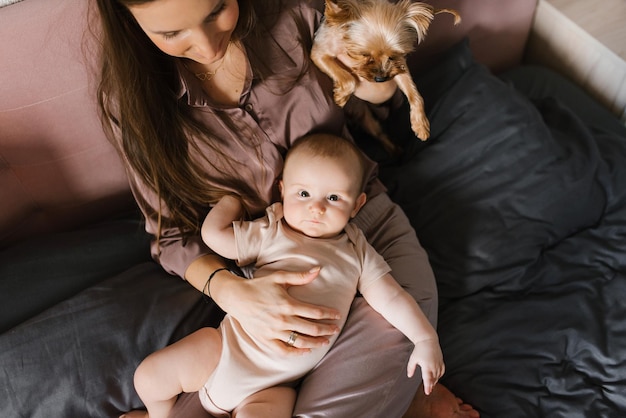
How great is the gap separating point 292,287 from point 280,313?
3.2 inches

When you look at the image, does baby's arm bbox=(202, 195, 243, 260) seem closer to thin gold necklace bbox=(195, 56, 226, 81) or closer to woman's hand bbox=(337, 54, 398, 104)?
thin gold necklace bbox=(195, 56, 226, 81)

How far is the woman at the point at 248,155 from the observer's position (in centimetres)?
107

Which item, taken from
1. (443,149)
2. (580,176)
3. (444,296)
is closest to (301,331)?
(444,296)

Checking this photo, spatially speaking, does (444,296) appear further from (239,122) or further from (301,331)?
(239,122)

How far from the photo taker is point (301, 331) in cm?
110

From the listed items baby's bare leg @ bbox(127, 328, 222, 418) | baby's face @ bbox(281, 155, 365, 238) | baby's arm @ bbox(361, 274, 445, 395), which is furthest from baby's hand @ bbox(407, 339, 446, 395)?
baby's bare leg @ bbox(127, 328, 222, 418)

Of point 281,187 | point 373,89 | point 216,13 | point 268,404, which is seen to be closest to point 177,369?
point 268,404

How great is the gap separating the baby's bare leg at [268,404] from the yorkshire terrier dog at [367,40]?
693mm

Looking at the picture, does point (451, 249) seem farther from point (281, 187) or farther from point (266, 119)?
point (266, 119)

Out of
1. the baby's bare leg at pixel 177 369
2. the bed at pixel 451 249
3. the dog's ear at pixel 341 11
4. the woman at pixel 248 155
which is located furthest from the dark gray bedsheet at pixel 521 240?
the baby's bare leg at pixel 177 369

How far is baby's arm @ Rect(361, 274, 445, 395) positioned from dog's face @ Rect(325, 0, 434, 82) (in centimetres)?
51

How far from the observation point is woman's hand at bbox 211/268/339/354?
3.61 feet

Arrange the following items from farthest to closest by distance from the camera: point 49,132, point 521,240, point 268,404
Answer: point 521,240, point 49,132, point 268,404

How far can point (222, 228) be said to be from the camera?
47.6 inches
